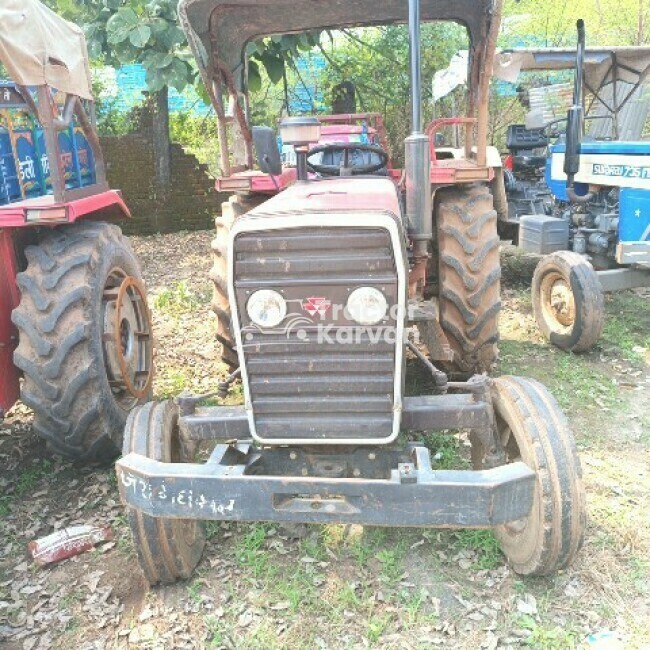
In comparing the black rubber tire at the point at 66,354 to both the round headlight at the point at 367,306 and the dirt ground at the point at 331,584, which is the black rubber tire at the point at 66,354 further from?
the round headlight at the point at 367,306

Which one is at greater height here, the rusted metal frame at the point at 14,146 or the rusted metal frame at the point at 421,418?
the rusted metal frame at the point at 14,146

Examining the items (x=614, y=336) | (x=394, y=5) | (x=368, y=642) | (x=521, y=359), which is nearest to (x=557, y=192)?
(x=614, y=336)

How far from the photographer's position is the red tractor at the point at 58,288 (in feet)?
10.8

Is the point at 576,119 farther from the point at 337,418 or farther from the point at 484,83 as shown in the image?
the point at 337,418

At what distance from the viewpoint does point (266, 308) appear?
251 centimetres

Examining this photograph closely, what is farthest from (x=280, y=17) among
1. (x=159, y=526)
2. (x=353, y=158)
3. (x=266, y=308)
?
(x=159, y=526)

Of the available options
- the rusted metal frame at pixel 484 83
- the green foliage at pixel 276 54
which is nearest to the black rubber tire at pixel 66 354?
the rusted metal frame at pixel 484 83

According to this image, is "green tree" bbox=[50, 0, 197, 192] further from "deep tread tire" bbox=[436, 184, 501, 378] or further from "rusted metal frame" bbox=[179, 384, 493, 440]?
"rusted metal frame" bbox=[179, 384, 493, 440]

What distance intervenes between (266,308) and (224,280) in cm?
177

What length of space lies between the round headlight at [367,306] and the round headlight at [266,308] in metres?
0.24

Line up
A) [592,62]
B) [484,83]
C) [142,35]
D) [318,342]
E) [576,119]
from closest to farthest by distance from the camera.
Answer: [318,342] < [484,83] < [576,119] < [592,62] < [142,35]

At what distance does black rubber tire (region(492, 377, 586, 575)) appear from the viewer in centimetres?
260

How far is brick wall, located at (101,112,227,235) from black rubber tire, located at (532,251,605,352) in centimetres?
Answer: 574

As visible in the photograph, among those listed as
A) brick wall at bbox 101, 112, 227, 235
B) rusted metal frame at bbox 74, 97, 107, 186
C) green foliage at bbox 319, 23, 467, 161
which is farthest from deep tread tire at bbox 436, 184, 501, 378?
green foliage at bbox 319, 23, 467, 161
